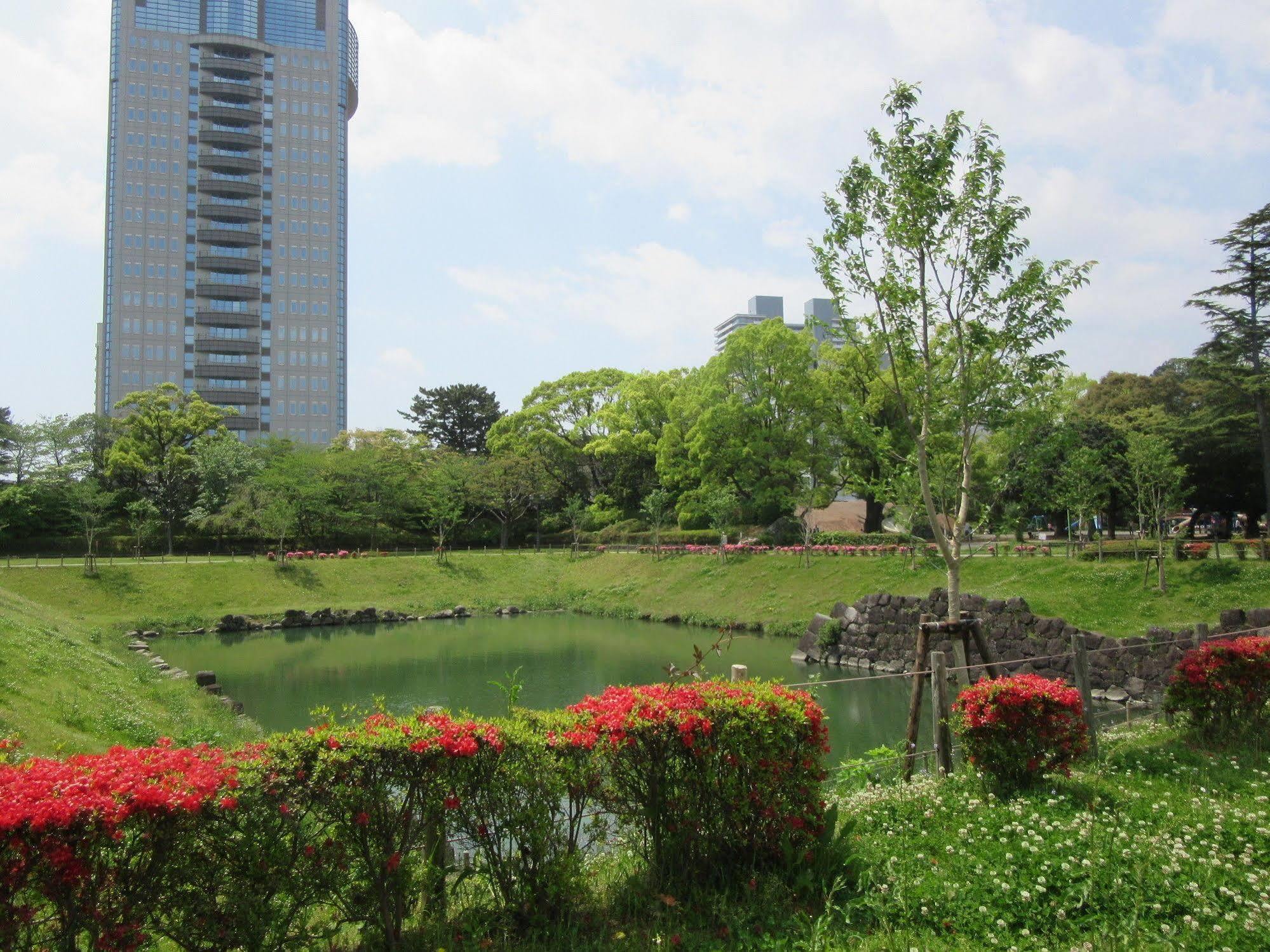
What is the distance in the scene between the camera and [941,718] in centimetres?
672

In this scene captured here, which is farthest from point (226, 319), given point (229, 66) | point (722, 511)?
point (722, 511)

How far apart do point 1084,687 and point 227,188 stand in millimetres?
73405

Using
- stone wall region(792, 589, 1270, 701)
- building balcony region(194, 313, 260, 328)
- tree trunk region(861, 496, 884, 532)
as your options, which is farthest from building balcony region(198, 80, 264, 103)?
stone wall region(792, 589, 1270, 701)

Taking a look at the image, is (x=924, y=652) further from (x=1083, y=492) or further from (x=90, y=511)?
(x=90, y=511)

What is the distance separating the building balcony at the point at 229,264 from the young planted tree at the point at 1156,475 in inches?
2540

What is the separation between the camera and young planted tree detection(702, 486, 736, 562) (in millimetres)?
30698

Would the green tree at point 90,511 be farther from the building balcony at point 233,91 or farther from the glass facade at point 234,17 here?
the glass facade at point 234,17

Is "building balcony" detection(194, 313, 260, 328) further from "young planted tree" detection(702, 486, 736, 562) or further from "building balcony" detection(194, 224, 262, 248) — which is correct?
"young planted tree" detection(702, 486, 736, 562)

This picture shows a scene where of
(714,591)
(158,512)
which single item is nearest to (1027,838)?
(714,591)

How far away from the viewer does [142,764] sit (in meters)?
3.21

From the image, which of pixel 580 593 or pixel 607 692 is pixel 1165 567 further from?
pixel 580 593

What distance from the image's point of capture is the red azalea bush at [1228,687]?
22.3 ft

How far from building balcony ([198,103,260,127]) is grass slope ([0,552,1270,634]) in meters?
49.3

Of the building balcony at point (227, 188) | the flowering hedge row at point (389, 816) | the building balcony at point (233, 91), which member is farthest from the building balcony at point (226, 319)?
the flowering hedge row at point (389, 816)
